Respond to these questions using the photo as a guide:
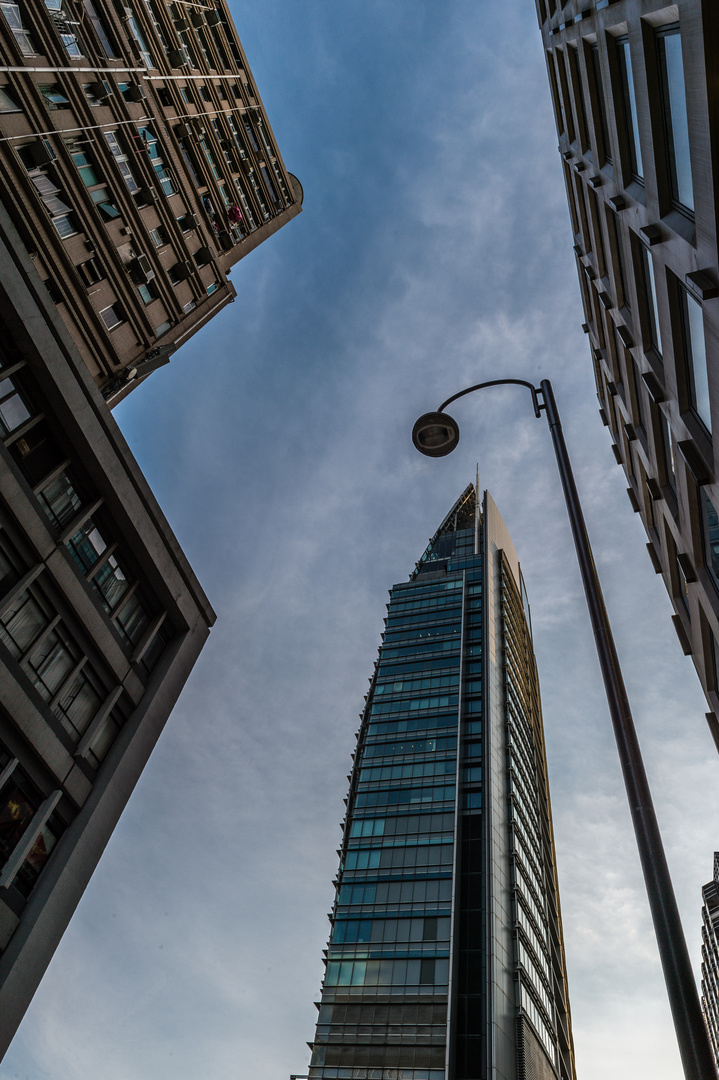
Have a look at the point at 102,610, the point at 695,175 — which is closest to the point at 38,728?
the point at 102,610

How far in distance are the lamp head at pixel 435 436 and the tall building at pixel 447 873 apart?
59.0 meters

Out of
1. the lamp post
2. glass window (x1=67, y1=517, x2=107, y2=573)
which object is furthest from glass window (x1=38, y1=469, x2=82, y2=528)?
the lamp post

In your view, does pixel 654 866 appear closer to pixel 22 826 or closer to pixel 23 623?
pixel 22 826

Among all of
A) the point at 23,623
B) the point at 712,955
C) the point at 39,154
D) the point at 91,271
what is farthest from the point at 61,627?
the point at 712,955

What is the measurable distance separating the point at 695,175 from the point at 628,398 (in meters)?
10.9

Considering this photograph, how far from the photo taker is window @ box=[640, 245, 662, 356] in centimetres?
1481

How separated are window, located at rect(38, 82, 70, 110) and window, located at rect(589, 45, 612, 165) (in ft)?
61.9

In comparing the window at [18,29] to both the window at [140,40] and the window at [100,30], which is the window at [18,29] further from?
the window at [140,40]

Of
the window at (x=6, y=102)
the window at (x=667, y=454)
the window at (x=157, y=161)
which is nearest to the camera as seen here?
the window at (x=667, y=454)

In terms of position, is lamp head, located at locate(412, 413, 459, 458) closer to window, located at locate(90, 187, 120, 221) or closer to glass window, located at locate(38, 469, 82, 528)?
glass window, located at locate(38, 469, 82, 528)

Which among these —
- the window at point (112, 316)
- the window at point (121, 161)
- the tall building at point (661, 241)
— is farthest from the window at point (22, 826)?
the window at point (121, 161)

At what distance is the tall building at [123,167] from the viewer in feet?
72.0

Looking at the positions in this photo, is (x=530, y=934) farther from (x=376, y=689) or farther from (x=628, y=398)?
(x=628, y=398)

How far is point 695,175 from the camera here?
9.97 metres
